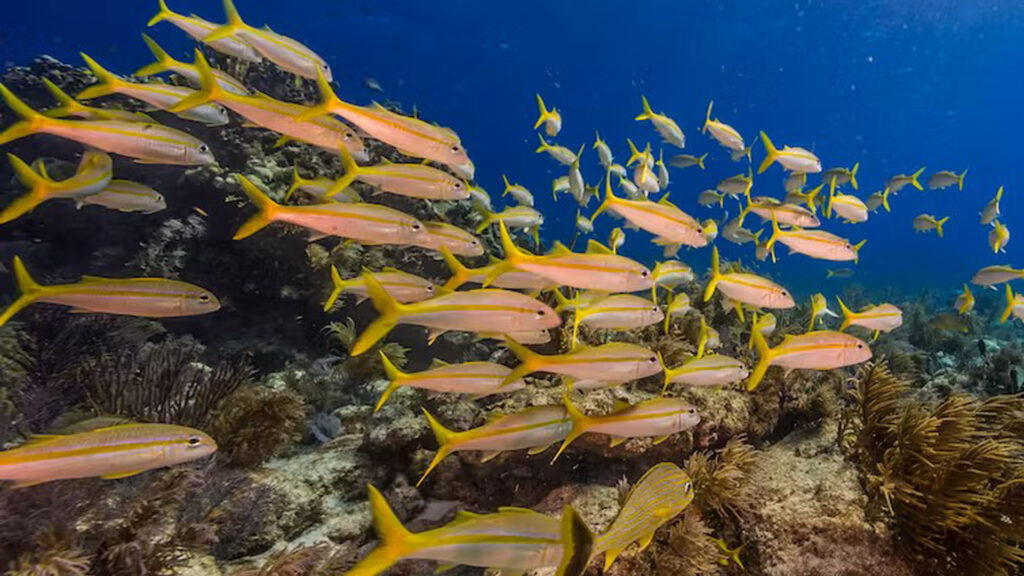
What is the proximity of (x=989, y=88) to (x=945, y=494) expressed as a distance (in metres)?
123

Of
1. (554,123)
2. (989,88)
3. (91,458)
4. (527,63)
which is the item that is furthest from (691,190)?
(91,458)

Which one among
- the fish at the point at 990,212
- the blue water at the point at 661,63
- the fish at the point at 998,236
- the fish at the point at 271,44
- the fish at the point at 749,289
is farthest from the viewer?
the blue water at the point at 661,63

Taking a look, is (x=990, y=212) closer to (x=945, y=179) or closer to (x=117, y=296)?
(x=945, y=179)

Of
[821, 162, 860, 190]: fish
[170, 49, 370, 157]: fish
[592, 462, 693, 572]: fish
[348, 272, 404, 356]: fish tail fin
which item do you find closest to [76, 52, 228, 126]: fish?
[170, 49, 370, 157]: fish

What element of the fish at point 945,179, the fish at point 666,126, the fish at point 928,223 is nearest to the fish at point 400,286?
the fish at point 666,126

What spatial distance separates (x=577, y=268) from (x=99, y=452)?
3001mm

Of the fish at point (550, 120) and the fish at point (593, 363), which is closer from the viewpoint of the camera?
the fish at point (593, 363)

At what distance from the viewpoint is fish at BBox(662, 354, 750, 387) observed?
3857 mm

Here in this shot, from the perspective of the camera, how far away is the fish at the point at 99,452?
2316mm

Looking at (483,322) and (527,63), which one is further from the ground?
(527,63)

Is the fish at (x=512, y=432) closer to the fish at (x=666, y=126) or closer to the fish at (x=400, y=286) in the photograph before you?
the fish at (x=400, y=286)

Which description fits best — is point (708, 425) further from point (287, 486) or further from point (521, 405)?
point (287, 486)

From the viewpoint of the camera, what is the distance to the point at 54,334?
6055 mm

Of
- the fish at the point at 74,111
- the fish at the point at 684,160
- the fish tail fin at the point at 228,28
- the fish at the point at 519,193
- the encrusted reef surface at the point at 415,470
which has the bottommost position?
the encrusted reef surface at the point at 415,470
